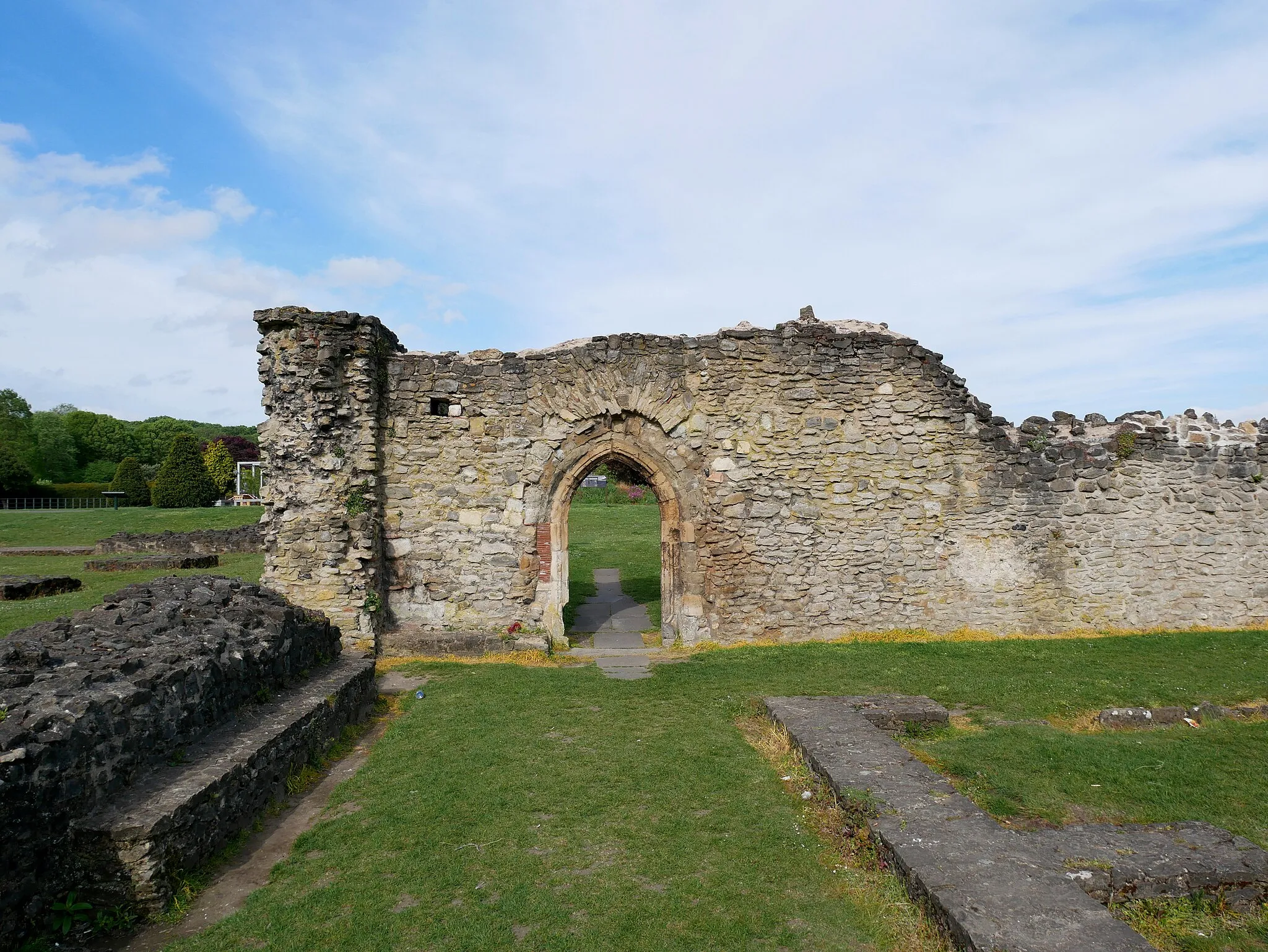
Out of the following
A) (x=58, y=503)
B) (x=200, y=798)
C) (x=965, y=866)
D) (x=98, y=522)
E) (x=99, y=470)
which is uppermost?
(x=99, y=470)

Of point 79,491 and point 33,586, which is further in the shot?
point 79,491

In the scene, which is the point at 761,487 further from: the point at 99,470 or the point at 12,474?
the point at 99,470

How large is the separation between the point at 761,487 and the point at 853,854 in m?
7.11

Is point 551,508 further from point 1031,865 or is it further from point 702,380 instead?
point 1031,865

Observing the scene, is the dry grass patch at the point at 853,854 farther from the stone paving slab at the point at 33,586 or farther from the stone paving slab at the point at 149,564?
the stone paving slab at the point at 149,564

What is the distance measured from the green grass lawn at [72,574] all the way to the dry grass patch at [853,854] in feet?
30.6

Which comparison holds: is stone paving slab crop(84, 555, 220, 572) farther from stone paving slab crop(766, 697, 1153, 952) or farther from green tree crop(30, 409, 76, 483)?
green tree crop(30, 409, 76, 483)

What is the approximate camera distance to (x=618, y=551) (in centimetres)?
2411

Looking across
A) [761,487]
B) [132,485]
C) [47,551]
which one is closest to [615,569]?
[761,487]

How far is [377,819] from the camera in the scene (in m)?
5.51

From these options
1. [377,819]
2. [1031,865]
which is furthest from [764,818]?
[377,819]

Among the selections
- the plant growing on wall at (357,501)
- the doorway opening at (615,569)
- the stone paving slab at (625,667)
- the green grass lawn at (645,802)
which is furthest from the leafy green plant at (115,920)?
the doorway opening at (615,569)

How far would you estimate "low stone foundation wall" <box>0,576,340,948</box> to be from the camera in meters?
3.91

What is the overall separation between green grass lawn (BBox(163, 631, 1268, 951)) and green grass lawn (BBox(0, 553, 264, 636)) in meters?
7.02
